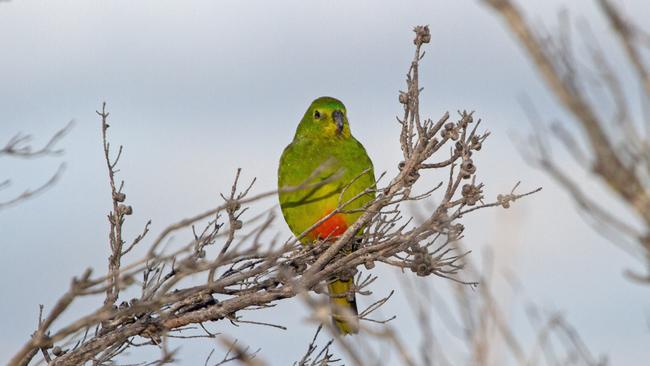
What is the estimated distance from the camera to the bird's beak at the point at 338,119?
28.6 feet

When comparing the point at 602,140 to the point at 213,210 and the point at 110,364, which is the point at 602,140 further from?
the point at 110,364

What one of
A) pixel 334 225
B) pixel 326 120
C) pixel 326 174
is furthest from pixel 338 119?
pixel 334 225

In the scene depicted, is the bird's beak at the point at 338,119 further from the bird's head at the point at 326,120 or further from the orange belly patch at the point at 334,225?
the orange belly patch at the point at 334,225

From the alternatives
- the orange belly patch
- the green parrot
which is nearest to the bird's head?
the green parrot

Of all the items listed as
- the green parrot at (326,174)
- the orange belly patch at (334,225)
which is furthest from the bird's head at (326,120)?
the orange belly patch at (334,225)

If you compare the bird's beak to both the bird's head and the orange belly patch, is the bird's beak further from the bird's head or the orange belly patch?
the orange belly patch

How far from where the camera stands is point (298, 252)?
715 centimetres

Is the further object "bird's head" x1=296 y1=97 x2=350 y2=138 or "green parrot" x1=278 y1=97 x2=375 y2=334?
"bird's head" x1=296 y1=97 x2=350 y2=138

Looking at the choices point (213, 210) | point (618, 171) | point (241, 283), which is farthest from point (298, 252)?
point (618, 171)

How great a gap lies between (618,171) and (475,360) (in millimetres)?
847

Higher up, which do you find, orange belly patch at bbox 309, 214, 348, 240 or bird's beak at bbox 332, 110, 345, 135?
bird's beak at bbox 332, 110, 345, 135

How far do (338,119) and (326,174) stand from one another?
2.44ft

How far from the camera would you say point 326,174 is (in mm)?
8250

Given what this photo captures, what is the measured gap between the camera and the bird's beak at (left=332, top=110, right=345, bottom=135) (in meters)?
8.72
